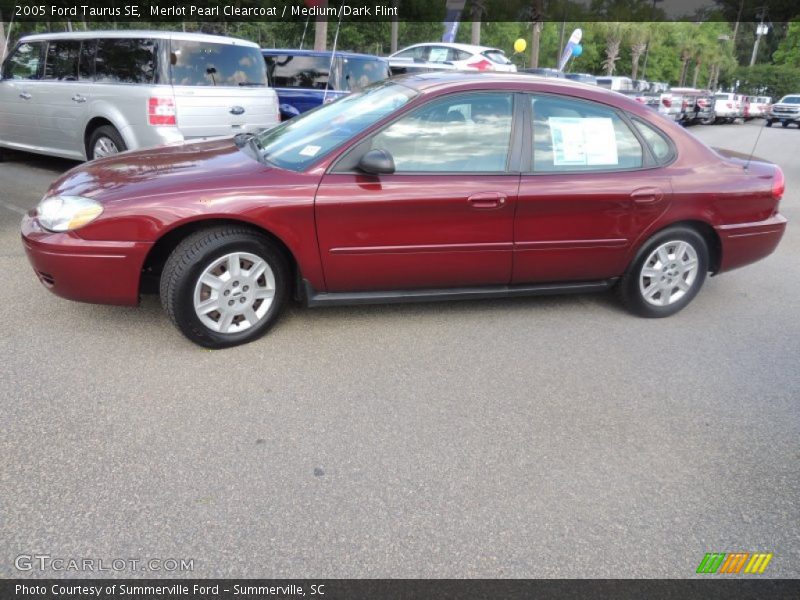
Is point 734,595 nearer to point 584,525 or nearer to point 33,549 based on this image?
point 584,525

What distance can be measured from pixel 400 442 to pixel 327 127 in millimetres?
2129

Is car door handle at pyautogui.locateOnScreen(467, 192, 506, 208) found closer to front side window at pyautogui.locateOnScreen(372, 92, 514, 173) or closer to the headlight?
front side window at pyautogui.locateOnScreen(372, 92, 514, 173)

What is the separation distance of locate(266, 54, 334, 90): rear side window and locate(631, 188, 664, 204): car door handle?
6958 millimetres

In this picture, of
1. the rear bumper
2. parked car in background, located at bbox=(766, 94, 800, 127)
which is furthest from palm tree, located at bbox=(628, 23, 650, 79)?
the rear bumper

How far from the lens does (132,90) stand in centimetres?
683

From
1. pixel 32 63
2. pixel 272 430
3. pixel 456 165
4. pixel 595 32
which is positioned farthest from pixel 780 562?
pixel 595 32

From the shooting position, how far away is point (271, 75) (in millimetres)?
10156

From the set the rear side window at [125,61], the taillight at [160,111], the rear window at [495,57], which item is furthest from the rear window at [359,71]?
the rear window at [495,57]

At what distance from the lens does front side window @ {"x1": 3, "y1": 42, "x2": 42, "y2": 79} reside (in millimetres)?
7926

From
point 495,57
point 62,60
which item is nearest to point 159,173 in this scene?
point 62,60

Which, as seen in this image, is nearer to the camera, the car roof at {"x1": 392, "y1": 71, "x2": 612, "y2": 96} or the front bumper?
the front bumper

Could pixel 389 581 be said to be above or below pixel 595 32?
below

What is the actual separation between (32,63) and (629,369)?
26.9ft

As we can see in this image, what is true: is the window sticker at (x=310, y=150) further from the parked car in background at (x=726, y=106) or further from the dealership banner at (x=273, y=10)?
the parked car in background at (x=726, y=106)
